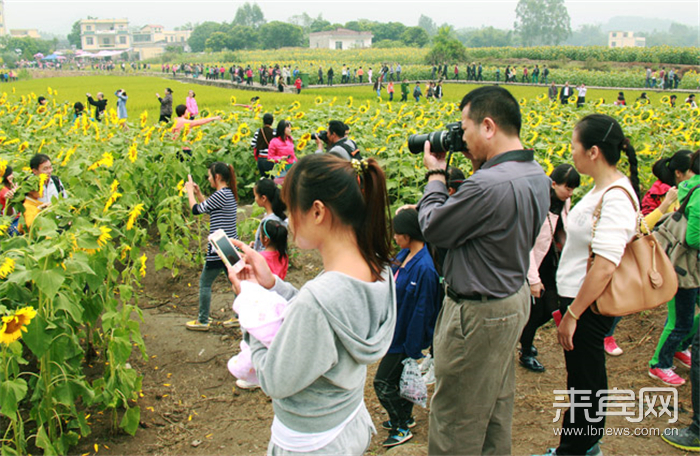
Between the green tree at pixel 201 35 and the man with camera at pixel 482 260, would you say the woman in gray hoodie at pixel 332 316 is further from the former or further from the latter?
the green tree at pixel 201 35

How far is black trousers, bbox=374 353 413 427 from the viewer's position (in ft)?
10.6

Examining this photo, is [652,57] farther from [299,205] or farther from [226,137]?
[299,205]

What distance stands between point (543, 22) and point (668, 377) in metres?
159

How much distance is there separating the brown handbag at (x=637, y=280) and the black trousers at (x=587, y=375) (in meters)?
0.11

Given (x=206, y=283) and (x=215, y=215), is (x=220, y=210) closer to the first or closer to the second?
(x=215, y=215)

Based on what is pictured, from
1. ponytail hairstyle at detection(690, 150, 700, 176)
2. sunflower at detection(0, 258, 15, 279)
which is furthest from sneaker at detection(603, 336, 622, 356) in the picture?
sunflower at detection(0, 258, 15, 279)

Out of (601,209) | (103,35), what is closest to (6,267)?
(601,209)

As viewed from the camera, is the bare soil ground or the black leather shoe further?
the black leather shoe

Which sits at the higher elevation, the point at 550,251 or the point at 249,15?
the point at 249,15

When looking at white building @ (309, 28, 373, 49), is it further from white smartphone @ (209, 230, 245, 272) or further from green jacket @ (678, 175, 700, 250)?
white smartphone @ (209, 230, 245, 272)

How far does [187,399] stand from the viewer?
12.9 feet

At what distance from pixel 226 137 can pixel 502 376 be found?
7.01 metres

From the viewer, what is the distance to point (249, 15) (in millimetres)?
166000

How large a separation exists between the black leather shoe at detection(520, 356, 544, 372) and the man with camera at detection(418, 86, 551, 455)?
1827 mm
